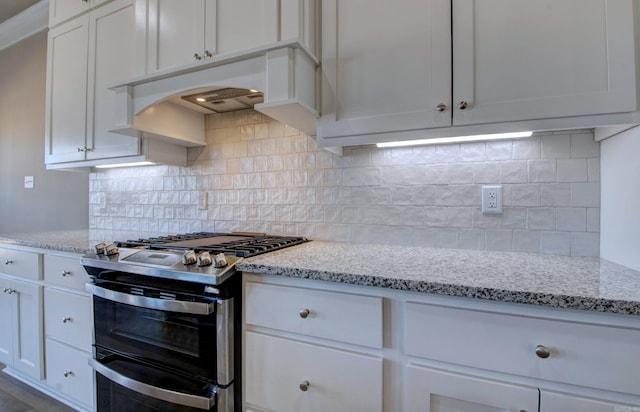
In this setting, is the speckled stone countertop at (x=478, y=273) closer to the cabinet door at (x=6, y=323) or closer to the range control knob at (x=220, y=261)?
the range control knob at (x=220, y=261)

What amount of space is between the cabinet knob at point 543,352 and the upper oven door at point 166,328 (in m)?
0.92

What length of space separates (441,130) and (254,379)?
44.7 inches

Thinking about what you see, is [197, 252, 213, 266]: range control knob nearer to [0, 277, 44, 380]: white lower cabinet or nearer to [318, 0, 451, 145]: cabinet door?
[318, 0, 451, 145]: cabinet door

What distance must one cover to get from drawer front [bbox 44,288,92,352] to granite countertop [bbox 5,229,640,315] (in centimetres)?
111

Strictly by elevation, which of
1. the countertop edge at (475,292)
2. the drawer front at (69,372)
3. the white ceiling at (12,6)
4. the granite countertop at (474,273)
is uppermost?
the white ceiling at (12,6)

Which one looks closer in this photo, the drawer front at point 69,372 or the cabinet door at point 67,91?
the drawer front at point 69,372

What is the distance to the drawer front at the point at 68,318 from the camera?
1.54 m

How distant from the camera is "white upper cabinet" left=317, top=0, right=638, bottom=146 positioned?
0.93m

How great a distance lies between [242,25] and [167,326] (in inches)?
52.0

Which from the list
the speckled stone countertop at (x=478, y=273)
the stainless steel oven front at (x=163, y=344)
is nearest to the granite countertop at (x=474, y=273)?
the speckled stone countertop at (x=478, y=273)

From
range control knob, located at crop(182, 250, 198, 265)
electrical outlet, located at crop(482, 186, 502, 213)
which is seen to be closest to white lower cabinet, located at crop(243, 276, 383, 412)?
range control knob, located at crop(182, 250, 198, 265)

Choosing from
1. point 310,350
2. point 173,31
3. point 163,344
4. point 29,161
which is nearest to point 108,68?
point 173,31

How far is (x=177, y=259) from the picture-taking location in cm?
118

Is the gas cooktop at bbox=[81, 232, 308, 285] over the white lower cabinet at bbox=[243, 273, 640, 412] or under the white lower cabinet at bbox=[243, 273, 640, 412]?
over
